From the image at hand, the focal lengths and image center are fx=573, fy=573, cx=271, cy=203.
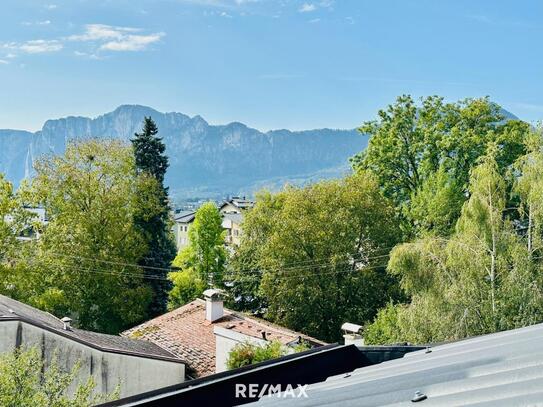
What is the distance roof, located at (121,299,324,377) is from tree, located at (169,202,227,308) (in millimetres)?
13496

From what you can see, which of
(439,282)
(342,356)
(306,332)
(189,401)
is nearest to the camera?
(189,401)

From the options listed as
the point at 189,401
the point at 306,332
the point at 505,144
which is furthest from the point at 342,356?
the point at 505,144

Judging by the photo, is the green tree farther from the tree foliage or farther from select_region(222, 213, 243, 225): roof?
select_region(222, 213, 243, 225): roof

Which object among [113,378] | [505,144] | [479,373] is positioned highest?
[505,144]

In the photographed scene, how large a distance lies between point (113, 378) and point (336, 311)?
13104 millimetres

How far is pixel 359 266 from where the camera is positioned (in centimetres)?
2627

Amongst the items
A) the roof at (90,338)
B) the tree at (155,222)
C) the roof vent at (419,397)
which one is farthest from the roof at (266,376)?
the tree at (155,222)

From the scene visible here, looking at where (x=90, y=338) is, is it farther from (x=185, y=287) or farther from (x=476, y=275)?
(x=185, y=287)

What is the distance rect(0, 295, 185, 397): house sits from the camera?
44.8ft

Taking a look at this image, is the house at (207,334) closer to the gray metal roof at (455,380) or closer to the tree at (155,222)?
the tree at (155,222)

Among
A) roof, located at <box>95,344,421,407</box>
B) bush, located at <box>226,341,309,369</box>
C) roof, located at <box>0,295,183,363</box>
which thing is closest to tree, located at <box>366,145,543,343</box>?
bush, located at <box>226,341,309,369</box>

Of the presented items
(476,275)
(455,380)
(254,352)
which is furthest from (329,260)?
(455,380)

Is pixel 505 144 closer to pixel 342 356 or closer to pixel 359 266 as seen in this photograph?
pixel 359 266

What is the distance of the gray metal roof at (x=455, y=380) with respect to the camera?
3.10m
